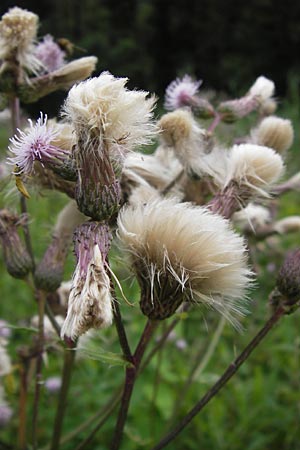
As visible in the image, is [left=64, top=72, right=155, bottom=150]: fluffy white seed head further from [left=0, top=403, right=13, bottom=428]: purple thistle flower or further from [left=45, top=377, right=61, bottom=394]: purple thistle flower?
[left=45, top=377, right=61, bottom=394]: purple thistle flower

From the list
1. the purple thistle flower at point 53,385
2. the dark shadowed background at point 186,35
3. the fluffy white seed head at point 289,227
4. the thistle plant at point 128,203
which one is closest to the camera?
the thistle plant at point 128,203

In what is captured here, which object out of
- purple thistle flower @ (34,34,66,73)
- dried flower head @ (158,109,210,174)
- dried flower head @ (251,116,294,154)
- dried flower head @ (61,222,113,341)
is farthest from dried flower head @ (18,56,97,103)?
dried flower head @ (61,222,113,341)

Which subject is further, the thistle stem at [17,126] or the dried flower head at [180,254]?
the thistle stem at [17,126]

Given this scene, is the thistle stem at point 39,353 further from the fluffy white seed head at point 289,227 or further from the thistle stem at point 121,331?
the fluffy white seed head at point 289,227

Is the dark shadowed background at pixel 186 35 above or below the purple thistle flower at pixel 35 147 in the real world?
above

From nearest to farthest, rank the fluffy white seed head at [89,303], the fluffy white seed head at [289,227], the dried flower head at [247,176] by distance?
the fluffy white seed head at [89,303]
the dried flower head at [247,176]
the fluffy white seed head at [289,227]

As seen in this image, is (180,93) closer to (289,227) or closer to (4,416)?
(289,227)

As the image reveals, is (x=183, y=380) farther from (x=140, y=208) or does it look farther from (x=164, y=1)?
(x=164, y=1)

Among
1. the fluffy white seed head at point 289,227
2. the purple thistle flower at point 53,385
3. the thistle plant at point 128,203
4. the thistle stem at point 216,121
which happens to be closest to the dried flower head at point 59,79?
the thistle plant at point 128,203
